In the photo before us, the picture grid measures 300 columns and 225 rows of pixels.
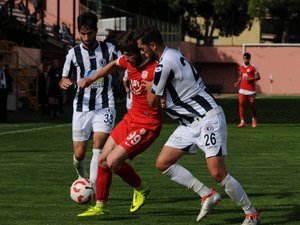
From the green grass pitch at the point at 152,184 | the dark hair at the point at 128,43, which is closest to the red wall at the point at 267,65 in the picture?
the green grass pitch at the point at 152,184

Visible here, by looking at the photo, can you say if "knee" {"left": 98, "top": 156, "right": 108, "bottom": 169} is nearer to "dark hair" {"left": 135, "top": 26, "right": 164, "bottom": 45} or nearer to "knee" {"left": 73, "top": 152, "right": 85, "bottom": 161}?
"knee" {"left": 73, "top": 152, "right": 85, "bottom": 161}

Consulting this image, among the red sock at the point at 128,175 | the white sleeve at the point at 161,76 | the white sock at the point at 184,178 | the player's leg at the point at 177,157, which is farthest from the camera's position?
the red sock at the point at 128,175

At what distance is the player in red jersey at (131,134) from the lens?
11.5 meters

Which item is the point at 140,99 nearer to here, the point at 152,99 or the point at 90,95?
the point at 152,99

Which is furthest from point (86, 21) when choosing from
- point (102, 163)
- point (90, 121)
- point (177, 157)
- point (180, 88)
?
point (177, 157)

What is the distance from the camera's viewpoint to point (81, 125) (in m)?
13.3

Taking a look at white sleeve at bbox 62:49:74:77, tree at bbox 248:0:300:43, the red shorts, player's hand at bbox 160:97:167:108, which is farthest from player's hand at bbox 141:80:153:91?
tree at bbox 248:0:300:43

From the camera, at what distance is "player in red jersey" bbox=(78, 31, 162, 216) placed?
11.5 meters

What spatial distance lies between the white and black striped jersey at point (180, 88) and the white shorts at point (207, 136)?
101mm

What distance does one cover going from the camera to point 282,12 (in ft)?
294

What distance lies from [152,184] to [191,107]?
4514 mm

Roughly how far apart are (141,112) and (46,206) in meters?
1.81

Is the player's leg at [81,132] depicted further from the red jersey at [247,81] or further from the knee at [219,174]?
the red jersey at [247,81]

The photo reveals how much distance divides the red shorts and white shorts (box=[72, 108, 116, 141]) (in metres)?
1.20
